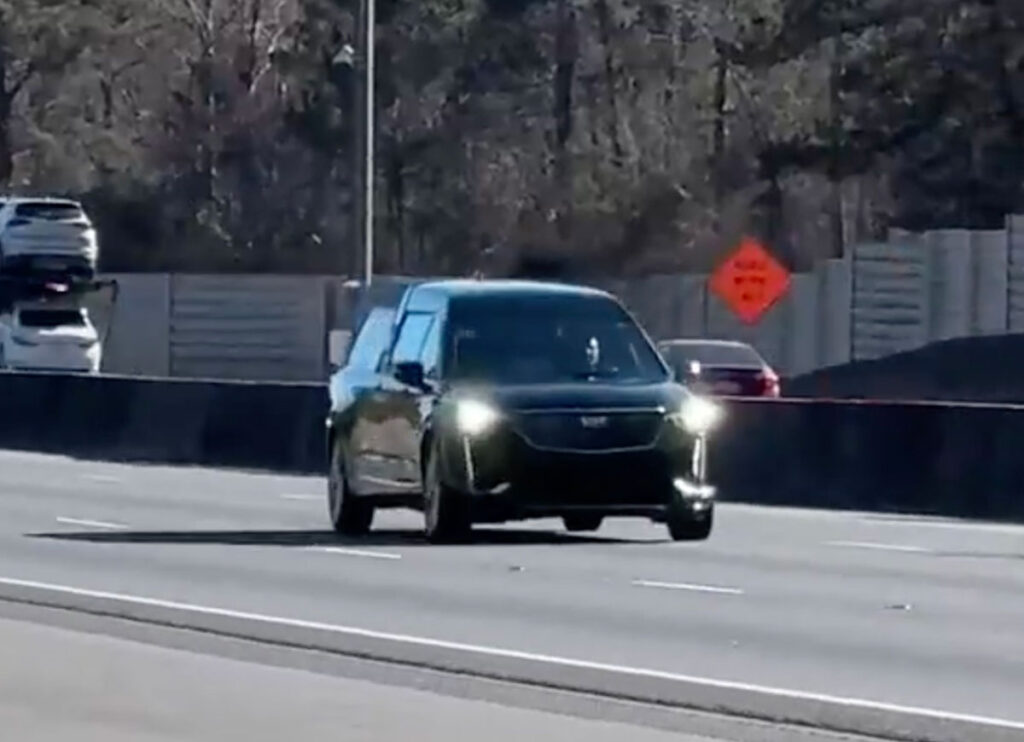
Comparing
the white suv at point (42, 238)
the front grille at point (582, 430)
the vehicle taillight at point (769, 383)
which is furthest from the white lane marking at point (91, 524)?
the white suv at point (42, 238)

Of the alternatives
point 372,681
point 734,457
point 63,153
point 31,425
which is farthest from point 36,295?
point 372,681

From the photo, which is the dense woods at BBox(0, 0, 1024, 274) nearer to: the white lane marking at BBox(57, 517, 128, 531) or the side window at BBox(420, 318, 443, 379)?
the white lane marking at BBox(57, 517, 128, 531)

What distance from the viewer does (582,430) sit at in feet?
77.4

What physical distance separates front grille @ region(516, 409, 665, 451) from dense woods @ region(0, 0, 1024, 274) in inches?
1692

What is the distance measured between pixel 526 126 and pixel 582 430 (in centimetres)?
5346

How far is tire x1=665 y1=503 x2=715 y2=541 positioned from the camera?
2425 cm

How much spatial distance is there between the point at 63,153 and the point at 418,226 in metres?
13.2

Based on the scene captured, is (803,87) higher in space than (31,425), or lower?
higher

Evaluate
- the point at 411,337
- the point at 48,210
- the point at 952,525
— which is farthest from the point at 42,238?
the point at 411,337

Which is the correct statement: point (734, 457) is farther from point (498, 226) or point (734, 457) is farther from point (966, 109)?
point (498, 226)

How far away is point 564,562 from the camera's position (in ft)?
74.1

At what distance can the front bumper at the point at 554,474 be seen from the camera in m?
23.5

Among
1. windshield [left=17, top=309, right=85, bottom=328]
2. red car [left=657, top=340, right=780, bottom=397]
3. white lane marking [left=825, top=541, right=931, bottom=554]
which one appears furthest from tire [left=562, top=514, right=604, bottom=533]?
windshield [left=17, top=309, right=85, bottom=328]

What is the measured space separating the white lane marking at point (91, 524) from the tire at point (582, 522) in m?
3.71
